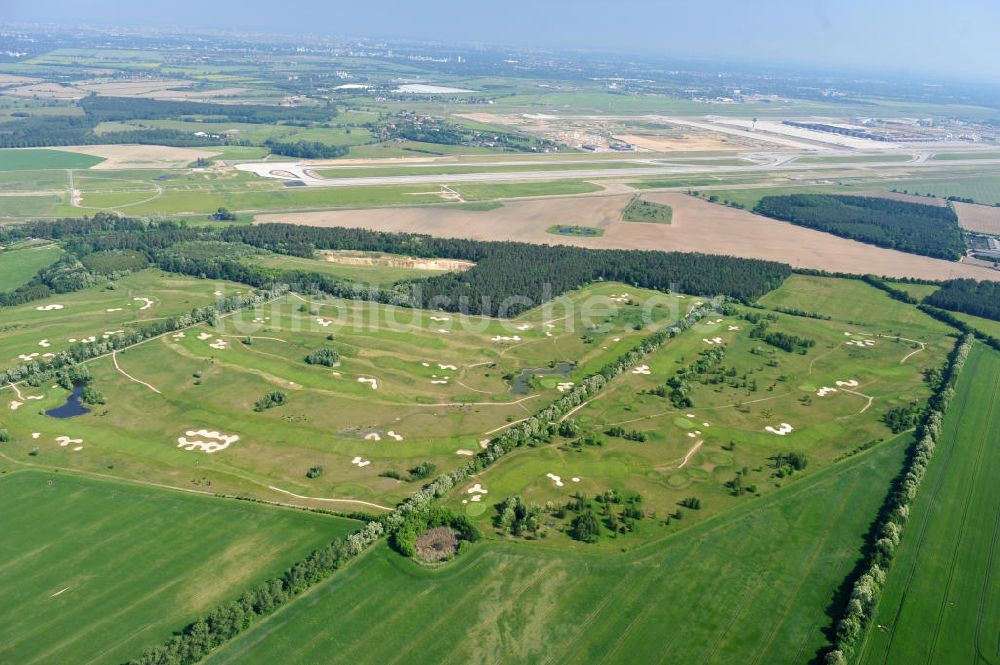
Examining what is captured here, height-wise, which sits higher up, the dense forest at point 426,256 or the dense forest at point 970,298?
the dense forest at point 970,298

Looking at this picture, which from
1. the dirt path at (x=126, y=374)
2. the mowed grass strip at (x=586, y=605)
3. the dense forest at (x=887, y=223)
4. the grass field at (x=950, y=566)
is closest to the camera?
the mowed grass strip at (x=586, y=605)

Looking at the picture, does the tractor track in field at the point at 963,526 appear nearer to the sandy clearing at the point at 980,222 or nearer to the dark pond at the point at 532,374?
the dark pond at the point at 532,374

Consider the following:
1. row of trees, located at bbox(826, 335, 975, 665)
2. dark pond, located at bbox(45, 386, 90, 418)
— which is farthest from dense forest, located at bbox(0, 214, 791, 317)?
row of trees, located at bbox(826, 335, 975, 665)

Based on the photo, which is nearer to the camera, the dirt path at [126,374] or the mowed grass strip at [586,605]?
the mowed grass strip at [586,605]

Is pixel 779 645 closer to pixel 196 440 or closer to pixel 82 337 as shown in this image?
pixel 196 440

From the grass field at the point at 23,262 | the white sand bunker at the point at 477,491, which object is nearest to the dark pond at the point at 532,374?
the white sand bunker at the point at 477,491

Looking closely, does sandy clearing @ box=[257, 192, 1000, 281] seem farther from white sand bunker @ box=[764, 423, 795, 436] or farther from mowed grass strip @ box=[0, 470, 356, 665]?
mowed grass strip @ box=[0, 470, 356, 665]

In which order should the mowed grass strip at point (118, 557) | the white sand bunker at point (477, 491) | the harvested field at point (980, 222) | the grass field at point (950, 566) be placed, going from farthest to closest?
the harvested field at point (980, 222)
the white sand bunker at point (477, 491)
the grass field at point (950, 566)
the mowed grass strip at point (118, 557)

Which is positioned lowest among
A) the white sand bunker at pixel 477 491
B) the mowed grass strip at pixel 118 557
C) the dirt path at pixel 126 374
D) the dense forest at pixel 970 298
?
the mowed grass strip at pixel 118 557
